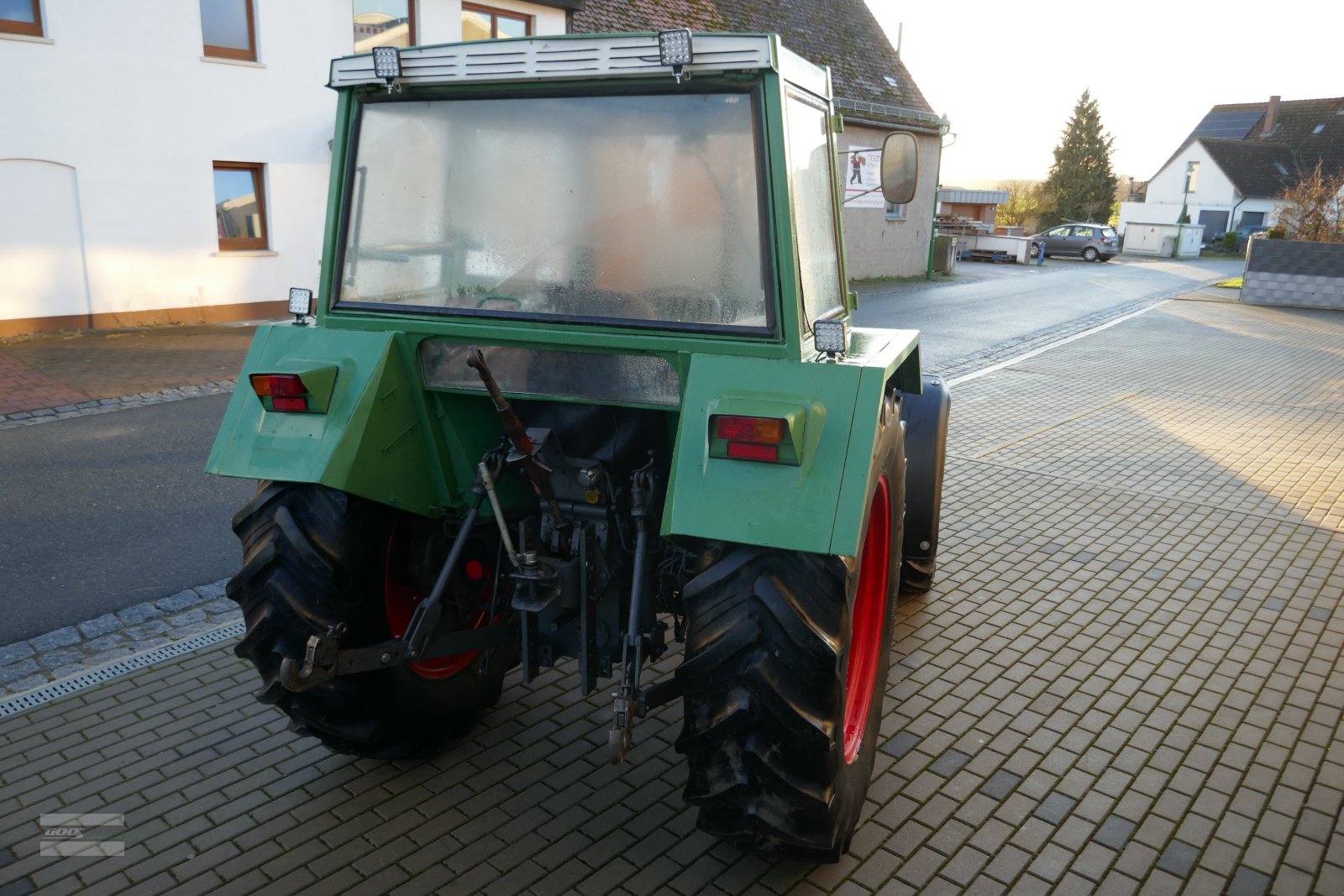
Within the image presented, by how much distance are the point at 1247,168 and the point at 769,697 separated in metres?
59.7

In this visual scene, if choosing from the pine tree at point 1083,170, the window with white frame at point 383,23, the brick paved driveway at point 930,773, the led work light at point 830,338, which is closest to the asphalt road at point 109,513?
the brick paved driveway at point 930,773

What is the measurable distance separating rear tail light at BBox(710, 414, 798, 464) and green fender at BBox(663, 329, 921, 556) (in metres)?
0.02

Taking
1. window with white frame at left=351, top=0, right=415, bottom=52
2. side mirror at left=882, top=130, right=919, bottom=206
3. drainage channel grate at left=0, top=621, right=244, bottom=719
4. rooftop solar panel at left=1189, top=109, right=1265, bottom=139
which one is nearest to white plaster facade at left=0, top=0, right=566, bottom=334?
window with white frame at left=351, top=0, right=415, bottom=52

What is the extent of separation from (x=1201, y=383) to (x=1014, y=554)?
7435 millimetres

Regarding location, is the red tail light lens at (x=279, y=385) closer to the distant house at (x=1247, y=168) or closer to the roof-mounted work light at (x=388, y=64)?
the roof-mounted work light at (x=388, y=64)

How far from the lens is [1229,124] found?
60281mm

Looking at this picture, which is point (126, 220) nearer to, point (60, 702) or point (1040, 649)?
point (60, 702)

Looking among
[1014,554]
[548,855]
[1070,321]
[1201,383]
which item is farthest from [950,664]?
[1070,321]

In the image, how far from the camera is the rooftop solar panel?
2331 inches

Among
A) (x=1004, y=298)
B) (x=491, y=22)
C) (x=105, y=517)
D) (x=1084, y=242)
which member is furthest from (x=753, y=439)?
(x=1084, y=242)

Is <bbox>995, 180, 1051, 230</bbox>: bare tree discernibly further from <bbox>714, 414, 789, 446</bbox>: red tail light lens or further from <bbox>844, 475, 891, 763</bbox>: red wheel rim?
<bbox>714, 414, 789, 446</bbox>: red tail light lens

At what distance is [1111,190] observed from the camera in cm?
A: 5272

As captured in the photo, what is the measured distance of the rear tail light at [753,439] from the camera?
2.64m

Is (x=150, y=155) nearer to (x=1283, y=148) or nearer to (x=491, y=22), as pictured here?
(x=491, y=22)
